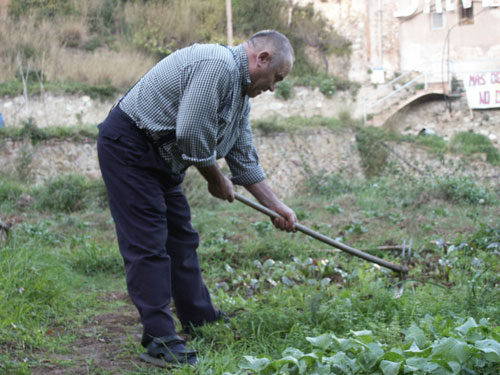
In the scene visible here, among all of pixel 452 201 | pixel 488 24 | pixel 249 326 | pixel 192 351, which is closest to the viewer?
pixel 192 351

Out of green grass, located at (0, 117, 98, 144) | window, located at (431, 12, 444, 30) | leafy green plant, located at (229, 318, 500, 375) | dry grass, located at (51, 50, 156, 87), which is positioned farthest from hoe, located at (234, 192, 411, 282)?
window, located at (431, 12, 444, 30)

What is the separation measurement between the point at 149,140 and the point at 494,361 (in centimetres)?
186

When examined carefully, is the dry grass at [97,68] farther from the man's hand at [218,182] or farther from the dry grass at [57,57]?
the man's hand at [218,182]

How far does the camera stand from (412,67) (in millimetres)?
21047

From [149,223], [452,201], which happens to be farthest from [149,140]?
[452,201]

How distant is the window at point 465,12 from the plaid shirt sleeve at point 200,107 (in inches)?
644

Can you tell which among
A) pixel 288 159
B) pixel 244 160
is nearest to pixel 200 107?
pixel 244 160

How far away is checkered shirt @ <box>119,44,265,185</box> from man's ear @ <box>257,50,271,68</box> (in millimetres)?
67

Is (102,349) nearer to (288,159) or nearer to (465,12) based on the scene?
(288,159)

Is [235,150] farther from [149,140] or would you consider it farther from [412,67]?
[412,67]

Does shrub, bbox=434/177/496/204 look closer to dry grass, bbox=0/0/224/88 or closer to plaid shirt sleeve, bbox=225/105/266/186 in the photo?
plaid shirt sleeve, bbox=225/105/266/186

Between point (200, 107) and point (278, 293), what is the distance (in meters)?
1.59

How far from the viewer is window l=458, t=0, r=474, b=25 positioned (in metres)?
17.0

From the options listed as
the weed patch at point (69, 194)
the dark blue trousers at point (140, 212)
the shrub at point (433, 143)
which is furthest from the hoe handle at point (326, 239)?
the shrub at point (433, 143)
